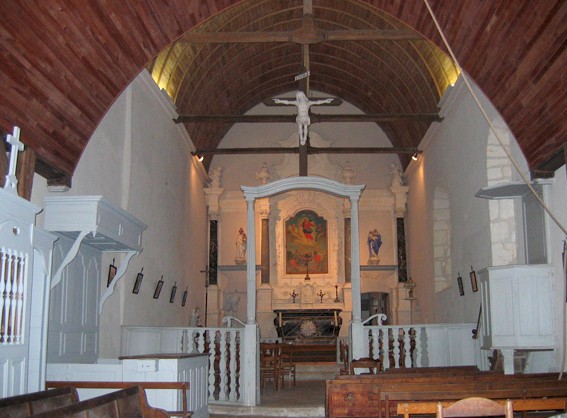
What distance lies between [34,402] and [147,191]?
786 cm

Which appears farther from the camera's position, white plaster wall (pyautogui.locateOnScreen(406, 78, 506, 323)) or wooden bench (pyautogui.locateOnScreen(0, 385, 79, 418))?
white plaster wall (pyautogui.locateOnScreen(406, 78, 506, 323))

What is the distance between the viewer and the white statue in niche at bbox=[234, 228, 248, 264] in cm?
1936

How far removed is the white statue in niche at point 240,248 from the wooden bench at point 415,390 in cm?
1290

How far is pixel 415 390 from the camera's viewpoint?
5.68 metres

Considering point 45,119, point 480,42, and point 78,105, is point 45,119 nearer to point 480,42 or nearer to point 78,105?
point 78,105

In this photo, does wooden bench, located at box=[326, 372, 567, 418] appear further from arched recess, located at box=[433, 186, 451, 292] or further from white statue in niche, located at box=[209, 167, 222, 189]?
white statue in niche, located at box=[209, 167, 222, 189]

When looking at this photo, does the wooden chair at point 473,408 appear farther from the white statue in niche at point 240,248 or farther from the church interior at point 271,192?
the white statue in niche at point 240,248

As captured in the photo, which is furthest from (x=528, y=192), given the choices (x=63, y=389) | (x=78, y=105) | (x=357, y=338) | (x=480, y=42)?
(x=63, y=389)

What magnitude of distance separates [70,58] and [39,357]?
9.95 feet

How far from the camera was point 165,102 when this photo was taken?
534 inches

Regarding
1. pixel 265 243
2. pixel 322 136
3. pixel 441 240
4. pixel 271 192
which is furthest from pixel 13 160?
pixel 322 136

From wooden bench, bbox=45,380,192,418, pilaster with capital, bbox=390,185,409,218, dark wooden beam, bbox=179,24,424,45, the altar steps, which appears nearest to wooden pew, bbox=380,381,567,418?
wooden bench, bbox=45,380,192,418

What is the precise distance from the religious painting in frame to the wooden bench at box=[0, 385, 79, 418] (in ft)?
47.2

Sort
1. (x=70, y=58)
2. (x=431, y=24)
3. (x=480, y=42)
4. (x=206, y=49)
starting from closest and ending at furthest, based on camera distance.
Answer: (x=70, y=58)
(x=480, y=42)
(x=431, y=24)
(x=206, y=49)
